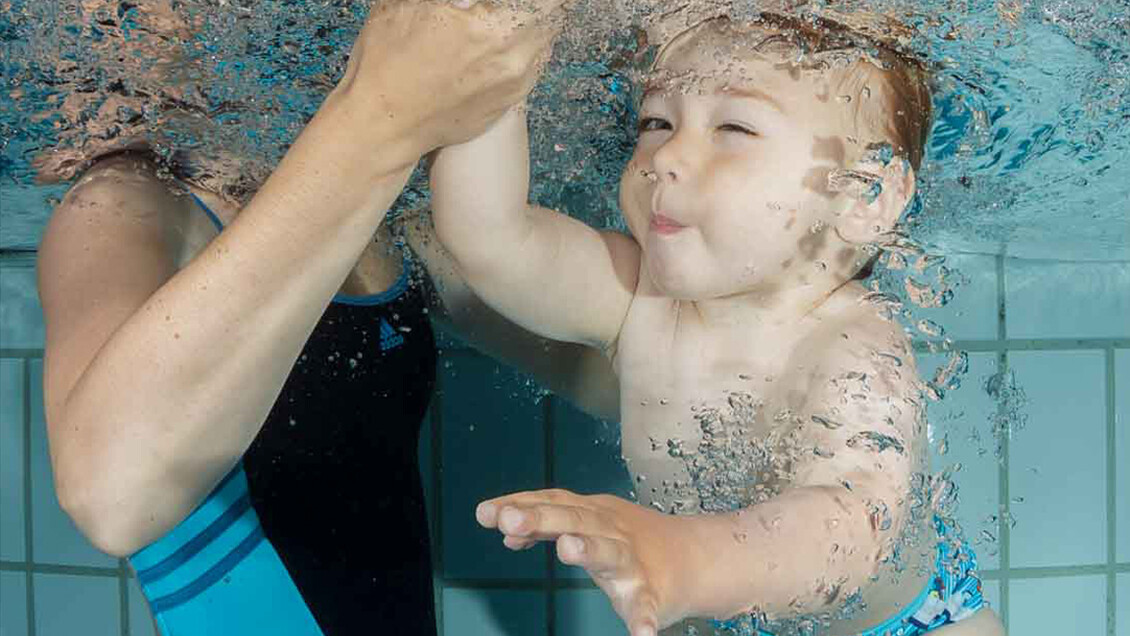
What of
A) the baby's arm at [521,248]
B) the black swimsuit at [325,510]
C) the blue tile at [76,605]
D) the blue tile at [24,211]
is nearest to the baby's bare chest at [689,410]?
the baby's arm at [521,248]

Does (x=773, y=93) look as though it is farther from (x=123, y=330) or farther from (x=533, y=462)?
(x=533, y=462)

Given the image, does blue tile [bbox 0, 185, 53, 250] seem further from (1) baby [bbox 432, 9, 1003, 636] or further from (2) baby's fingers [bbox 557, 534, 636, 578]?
(2) baby's fingers [bbox 557, 534, 636, 578]

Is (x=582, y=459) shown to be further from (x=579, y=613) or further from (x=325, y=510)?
(x=325, y=510)

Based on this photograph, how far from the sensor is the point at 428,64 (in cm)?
94

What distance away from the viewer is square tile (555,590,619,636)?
3.09m

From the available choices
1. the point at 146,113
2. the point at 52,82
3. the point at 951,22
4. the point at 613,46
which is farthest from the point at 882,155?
the point at 52,82

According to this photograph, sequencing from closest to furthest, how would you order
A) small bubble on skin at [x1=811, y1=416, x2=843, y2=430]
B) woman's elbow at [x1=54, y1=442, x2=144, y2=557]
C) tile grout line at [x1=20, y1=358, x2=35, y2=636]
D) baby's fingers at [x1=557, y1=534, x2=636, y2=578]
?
baby's fingers at [x1=557, y1=534, x2=636, y2=578] < woman's elbow at [x1=54, y1=442, x2=144, y2=557] < small bubble on skin at [x1=811, y1=416, x2=843, y2=430] < tile grout line at [x1=20, y1=358, x2=35, y2=636]

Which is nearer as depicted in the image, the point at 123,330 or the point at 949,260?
the point at 123,330

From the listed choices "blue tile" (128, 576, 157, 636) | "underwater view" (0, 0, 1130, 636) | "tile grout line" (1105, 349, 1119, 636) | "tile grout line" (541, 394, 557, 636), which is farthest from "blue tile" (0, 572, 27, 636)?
"tile grout line" (1105, 349, 1119, 636)

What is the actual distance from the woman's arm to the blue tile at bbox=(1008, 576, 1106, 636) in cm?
301

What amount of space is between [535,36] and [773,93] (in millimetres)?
494

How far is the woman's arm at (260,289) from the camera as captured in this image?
0.94 metres

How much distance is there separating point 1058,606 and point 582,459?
1721mm

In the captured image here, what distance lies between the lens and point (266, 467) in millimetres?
1531
